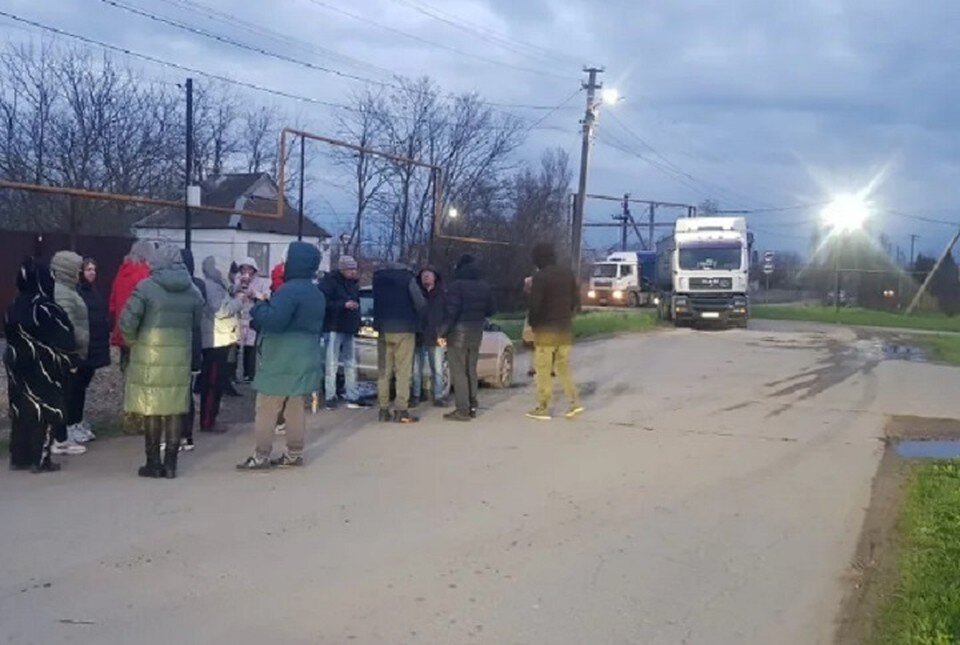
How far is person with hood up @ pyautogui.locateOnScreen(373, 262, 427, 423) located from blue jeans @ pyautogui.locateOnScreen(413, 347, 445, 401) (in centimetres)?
120

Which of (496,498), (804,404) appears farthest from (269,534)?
(804,404)

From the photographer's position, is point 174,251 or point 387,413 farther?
point 387,413

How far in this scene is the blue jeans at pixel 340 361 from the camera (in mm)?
12469

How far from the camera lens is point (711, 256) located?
121 ft

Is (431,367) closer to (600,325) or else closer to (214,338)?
(214,338)

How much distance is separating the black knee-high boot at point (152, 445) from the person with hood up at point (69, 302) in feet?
2.73

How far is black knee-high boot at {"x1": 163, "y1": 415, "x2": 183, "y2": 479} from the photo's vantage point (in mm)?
8312

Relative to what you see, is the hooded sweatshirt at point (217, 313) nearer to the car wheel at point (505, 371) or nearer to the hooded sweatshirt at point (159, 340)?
the hooded sweatshirt at point (159, 340)

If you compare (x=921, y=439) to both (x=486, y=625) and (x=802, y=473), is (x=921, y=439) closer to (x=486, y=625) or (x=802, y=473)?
(x=802, y=473)

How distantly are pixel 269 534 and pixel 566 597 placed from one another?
202 cm

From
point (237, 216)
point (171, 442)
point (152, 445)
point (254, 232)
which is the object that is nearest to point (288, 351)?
point (171, 442)

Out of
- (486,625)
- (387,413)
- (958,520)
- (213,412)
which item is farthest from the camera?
(387,413)

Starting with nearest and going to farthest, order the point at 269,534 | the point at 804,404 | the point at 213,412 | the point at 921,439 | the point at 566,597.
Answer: the point at 566,597
the point at 269,534
the point at 213,412
the point at 921,439
the point at 804,404

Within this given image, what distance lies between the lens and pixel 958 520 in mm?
7977
